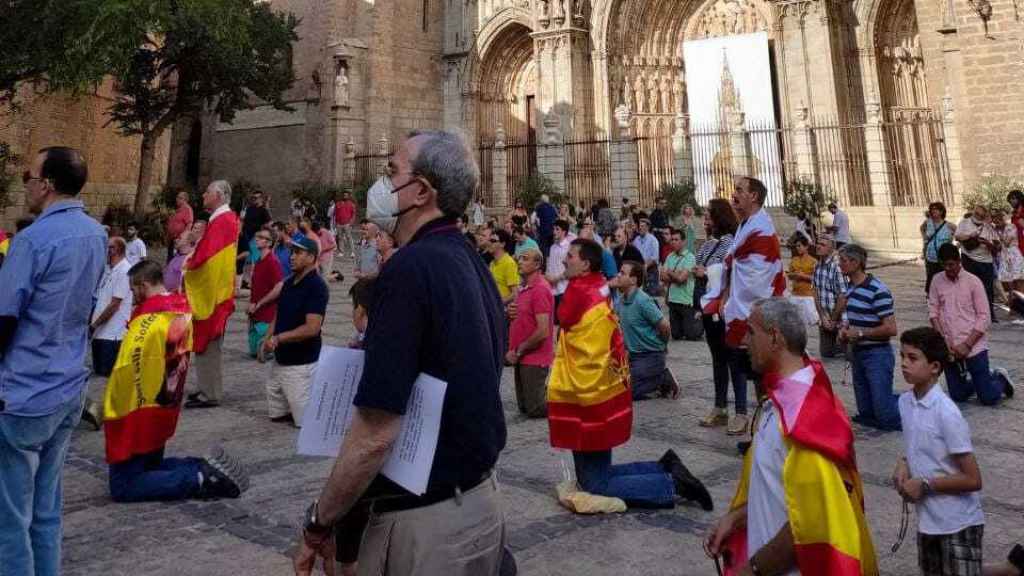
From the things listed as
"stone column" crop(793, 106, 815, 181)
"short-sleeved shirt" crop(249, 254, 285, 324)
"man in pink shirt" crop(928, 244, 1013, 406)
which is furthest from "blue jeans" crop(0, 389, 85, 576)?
"stone column" crop(793, 106, 815, 181)

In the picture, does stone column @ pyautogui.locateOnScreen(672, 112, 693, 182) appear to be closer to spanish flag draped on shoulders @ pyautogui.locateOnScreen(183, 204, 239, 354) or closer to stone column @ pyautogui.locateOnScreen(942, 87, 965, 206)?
stone column @ pyautogui.locateOnScreen(942, 87, 965, 206)

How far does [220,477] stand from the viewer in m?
3.96

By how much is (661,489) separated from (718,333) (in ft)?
5.94

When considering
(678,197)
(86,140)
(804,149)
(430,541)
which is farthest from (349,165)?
(430,541)

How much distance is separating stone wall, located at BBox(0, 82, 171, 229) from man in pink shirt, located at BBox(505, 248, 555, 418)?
42.8 feet

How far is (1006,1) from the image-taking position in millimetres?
14016

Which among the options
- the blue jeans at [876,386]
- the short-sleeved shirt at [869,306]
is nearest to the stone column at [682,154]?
the short-sleeved shirt at [869,306]

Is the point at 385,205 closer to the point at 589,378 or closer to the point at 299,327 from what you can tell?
the point at 589,378

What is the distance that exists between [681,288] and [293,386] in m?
5.53

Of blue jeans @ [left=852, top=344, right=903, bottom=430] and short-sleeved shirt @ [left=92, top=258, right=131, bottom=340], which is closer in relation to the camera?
blue jeans @ [left=852, top=344, right=903, bottom=430]

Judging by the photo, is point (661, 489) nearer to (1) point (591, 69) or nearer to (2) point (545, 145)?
(2) point (545, 145)

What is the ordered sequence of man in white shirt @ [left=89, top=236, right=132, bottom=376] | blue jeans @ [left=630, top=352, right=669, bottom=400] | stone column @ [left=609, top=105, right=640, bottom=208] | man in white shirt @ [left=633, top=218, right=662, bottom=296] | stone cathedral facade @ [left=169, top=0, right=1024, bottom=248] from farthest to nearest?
stone column @ [left=609, top=105, right=640, bottom=208]
stone cathedral facade @ [left=169, top=0, right=1024, bottom=248]
man in white shirt @ [left=633, top=218, right=662, bottom=296]
man in white shirt @ [left=89, top=236, right=132, bottom=376]
blue jeans @ [left=630, top=352, right=669, bottom=400]

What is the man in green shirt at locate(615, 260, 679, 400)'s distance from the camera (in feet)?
20.5

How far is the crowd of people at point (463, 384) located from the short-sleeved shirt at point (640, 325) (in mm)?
75
